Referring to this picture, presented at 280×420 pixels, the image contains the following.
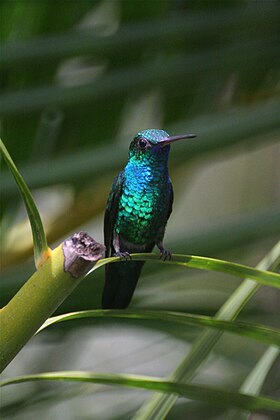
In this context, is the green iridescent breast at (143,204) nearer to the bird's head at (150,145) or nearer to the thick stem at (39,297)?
the bird's head at (150,145)

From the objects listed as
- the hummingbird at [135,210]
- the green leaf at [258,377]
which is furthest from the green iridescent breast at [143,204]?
the green leaf at [258,377]

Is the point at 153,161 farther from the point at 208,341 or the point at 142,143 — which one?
the point at 208,341

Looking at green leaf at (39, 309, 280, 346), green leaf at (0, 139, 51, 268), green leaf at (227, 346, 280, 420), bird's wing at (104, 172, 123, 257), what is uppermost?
bird's wing at (104, 172, 123, 257)

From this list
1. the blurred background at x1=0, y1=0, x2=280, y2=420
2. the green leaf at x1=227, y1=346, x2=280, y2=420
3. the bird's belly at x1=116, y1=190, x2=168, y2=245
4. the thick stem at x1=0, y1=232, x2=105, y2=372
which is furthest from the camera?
the blurred background at x1=0, y1=0, x2=280, y2=420

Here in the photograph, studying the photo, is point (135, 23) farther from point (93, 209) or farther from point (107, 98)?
point (93, 209)

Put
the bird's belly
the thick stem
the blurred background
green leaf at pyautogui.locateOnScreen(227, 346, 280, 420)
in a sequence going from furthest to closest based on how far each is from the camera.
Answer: the blurred background → the bird's belly → green leaf at pyautogui.locateOnScreen(227, 346, 280, 420) → the thick stem

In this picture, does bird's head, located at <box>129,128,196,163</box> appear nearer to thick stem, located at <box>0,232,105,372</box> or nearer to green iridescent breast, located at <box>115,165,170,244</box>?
green iridescent breast, located at <box>115,165,170,244</box>

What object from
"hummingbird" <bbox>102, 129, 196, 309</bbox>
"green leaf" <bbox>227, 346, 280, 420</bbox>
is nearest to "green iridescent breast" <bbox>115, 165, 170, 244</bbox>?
"hummingbird" <bbox>102, 129, 196, 309</bbox>
